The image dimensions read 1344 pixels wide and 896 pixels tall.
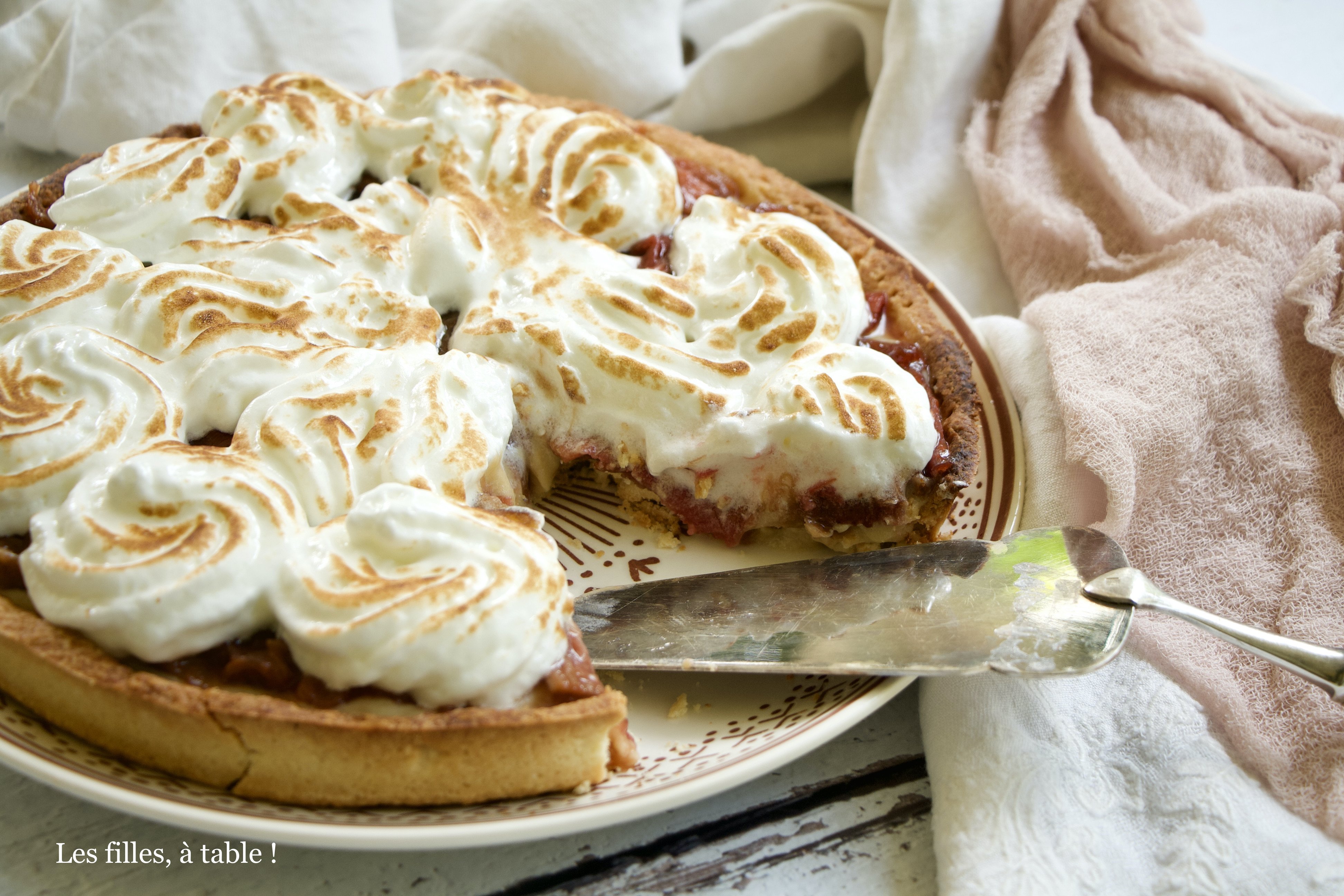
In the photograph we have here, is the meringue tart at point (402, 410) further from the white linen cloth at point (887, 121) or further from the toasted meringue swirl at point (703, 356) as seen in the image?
the white linen cloth at point (887, 121)

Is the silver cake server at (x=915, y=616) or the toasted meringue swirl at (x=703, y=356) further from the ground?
the toasted meringue swirl at (x=703, y=356)

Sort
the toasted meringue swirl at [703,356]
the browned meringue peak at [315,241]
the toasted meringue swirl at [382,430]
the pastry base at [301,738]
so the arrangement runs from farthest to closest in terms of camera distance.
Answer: the browned meringue peak at [315,241] → the toasted meringue swirl at [703,356] → the toasted meringue swirl at [382,430] → the pastry base at [301,738]

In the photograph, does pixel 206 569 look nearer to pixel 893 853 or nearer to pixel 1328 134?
pixel 893 853

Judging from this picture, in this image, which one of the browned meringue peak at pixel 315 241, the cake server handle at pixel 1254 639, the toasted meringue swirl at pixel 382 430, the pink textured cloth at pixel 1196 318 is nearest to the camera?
the cake server handle at pixel 1254 639

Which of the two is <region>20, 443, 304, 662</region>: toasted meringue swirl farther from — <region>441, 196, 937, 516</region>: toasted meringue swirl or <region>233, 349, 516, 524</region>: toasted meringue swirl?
<region>441, 196, 937, 516</region>: toasted meringue swirl

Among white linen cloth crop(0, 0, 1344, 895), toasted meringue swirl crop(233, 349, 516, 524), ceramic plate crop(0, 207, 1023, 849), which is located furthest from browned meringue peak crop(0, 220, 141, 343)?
white linen cloth crop(0, 0, 1344, 895)

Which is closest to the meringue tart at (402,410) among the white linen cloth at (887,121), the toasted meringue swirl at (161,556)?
the toasted meringue swirl at (161,556)

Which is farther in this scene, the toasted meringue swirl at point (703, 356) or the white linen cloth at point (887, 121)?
the toasted meringue swirl at point (703, 356)
